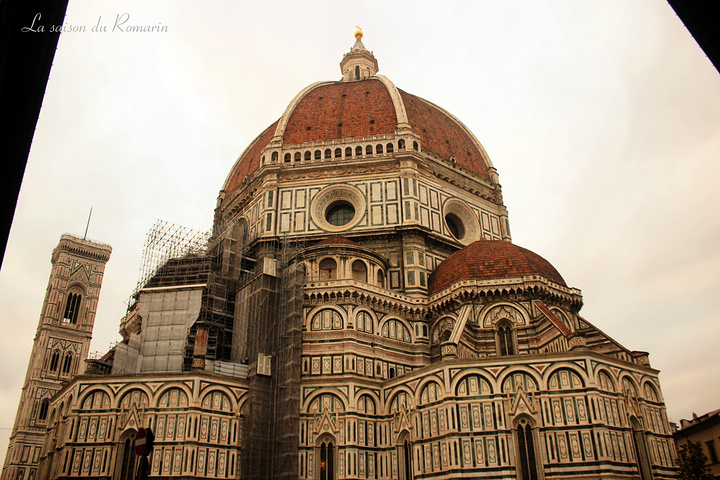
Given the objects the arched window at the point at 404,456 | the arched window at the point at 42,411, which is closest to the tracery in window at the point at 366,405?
the arched window at the point at 404,456

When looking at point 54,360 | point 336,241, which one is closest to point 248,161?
point 336,241

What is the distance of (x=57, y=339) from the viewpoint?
5438 cm

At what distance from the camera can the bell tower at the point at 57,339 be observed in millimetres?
49062

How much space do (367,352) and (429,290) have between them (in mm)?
5300

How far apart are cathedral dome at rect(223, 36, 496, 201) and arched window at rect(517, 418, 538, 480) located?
17.7 meters

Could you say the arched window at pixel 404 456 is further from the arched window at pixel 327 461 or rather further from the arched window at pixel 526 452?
A: the arched window at pixel 526 452

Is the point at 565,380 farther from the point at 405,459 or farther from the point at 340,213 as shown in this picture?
the point at 340,213

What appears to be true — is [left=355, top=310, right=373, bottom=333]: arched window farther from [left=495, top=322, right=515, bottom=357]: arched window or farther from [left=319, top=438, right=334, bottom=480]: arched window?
[left=495, top=322, right=515, bottom=357]: arched window

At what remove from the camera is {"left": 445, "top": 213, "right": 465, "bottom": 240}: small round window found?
3679 cm

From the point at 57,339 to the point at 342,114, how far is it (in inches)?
1352

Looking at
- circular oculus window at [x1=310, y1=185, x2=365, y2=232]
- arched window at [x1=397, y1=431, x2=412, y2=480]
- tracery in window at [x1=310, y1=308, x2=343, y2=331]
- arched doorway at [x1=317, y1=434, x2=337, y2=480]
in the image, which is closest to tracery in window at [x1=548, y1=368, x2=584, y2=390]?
arched window at [x1=397, y1=431, x2=412, y2=480]

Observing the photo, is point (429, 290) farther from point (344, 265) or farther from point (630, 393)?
point (630, 393)

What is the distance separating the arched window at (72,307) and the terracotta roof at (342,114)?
32.3m

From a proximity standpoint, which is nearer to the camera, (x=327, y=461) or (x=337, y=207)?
(x=327, y=461)
